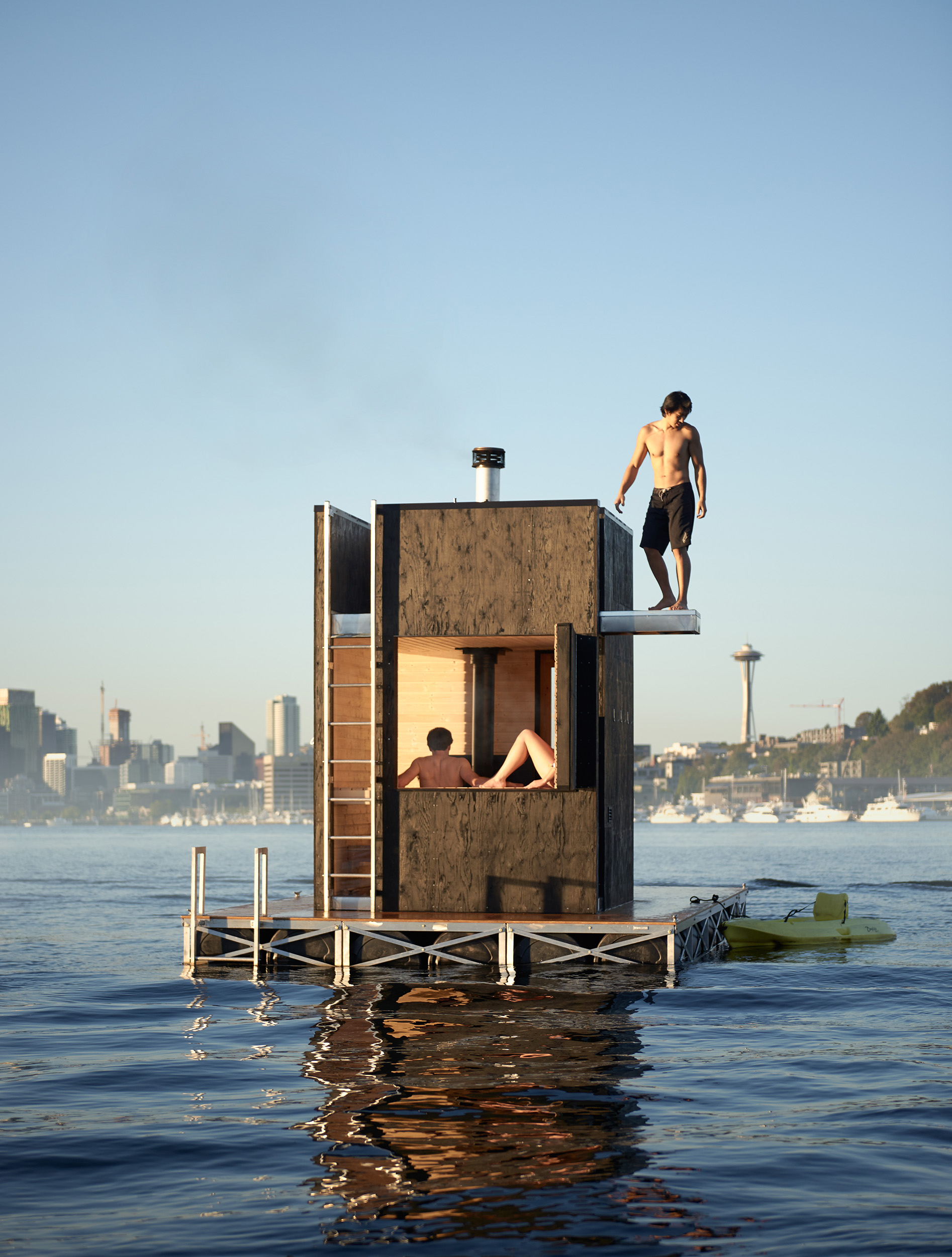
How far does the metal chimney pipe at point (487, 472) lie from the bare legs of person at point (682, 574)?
10.1ft

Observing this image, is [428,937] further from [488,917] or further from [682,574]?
[682,574]

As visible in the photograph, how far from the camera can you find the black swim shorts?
60.2ft

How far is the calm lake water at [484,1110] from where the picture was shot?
8406mm

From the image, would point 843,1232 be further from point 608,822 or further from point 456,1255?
point 608,822

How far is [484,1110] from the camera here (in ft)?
36.4

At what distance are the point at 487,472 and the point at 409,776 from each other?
4.69m

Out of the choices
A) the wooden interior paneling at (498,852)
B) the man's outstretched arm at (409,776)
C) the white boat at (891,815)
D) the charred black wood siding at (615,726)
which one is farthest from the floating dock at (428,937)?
the white boat at (891,815)

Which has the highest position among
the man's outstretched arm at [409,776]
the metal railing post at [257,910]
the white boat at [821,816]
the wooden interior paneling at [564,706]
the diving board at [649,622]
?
the diving board at [649,622]

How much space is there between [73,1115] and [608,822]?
922 cm

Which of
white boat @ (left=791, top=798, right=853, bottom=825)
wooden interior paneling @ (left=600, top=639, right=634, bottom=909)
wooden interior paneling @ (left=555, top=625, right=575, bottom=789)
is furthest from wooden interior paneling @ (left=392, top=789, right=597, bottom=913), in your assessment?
white boat @ (left=791, top=798, right=853, bottom=825)

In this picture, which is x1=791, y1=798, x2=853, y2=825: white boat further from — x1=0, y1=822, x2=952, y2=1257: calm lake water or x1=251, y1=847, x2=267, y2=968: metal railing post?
x1=251, y1=847, x2=267, y2=968: metal railing post

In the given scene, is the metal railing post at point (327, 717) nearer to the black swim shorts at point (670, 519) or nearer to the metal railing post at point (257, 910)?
the metal railing post at point (257, 910)

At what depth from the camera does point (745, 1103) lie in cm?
1179

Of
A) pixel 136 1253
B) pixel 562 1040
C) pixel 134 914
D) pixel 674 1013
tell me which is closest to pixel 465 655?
pixel 674 1013
